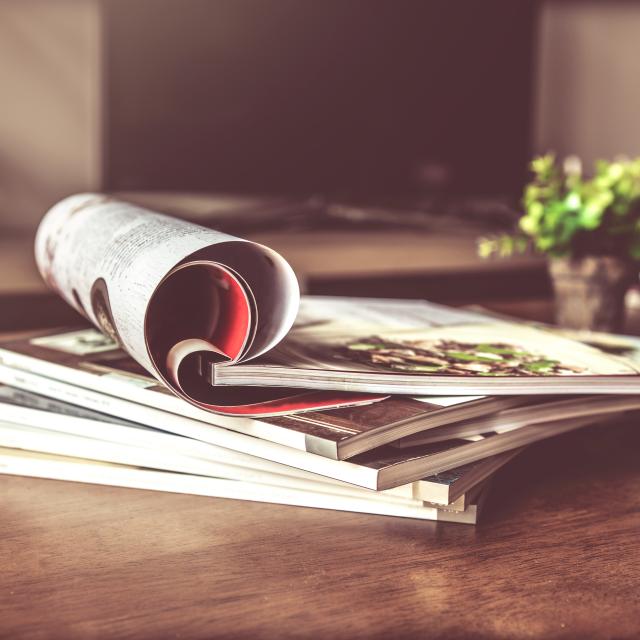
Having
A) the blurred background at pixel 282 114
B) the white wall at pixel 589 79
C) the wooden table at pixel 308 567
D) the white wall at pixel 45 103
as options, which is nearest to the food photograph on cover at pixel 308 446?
the wooden table at pixel 308 567

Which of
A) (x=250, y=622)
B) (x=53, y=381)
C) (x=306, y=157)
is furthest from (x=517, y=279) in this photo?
(x=250, y=622)

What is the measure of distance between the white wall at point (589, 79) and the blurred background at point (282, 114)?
22.5 inches

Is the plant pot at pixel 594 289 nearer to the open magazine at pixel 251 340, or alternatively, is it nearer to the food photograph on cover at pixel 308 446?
the food photograph on cover at pixel 308 446

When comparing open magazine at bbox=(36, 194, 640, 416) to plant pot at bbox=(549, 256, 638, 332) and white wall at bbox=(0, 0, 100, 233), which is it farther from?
white wall at bbox=(0, 0, 100, 233)

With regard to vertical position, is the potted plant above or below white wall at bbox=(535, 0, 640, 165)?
below

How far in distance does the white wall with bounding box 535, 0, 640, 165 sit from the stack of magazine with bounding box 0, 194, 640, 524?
2990mm

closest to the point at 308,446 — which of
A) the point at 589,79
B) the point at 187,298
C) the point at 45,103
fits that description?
the point at 187,298

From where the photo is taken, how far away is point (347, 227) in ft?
7.75

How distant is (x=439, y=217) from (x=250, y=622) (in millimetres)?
2137

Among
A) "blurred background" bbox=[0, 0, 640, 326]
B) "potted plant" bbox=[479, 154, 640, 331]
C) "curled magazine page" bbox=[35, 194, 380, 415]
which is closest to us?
"curled magazine page" bbox=[35, 194, 380, 415]

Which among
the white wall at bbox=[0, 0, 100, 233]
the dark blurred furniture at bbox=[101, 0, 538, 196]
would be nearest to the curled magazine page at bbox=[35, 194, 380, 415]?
the dark blurred furniture at bbox=[101, 0, 538, 196]

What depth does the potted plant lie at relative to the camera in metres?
0.89

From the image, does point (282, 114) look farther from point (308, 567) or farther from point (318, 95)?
point (308, 567)

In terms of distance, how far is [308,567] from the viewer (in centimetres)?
39
